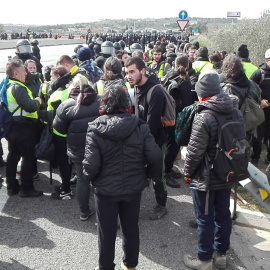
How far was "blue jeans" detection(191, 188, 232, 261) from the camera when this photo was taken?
3.20 m

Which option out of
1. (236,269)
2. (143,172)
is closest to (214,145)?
(143,172)

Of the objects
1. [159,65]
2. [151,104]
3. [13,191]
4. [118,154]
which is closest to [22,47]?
[159,65]

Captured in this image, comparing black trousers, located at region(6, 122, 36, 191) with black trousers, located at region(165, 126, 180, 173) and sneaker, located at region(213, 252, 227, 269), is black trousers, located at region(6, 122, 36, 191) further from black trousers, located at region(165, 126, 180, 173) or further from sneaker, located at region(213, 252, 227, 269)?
sneaker, located at region(213, 252, 227, 269)

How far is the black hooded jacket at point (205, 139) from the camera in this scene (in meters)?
2.97

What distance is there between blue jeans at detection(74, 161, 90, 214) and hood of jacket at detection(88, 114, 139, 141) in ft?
4.37

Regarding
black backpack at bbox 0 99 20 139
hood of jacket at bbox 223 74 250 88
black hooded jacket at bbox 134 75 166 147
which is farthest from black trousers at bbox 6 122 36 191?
hood of jacket at bbox 223 74 250 88

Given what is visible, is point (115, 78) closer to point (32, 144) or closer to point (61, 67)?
point (61, 67)

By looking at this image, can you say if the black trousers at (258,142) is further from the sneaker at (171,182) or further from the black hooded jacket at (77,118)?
the black hooded jacket at (77,118)

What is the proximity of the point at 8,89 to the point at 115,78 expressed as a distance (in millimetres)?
1382

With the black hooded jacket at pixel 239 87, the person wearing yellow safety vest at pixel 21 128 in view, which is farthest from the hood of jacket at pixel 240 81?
the person wearing yellow safety vest at pixel 21 128

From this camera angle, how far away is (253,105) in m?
4.64

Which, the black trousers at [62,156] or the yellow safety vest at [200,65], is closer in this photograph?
the black trousers at [62,156]

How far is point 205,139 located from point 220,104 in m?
0.33

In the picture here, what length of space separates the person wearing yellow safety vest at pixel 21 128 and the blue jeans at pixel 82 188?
940mm
